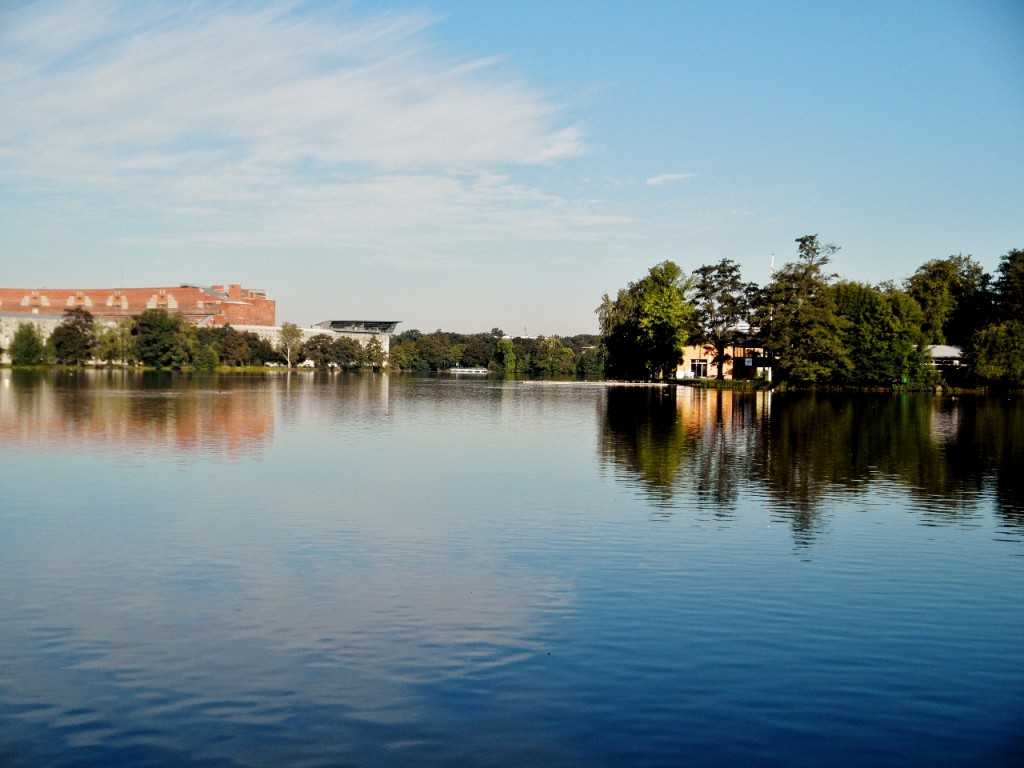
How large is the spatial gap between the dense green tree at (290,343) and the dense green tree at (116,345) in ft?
134

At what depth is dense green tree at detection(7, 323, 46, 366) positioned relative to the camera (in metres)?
128

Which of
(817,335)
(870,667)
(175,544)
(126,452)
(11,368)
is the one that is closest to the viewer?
(870,667)

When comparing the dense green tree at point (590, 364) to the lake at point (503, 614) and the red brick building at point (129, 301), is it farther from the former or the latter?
the lake at point (503, 614)

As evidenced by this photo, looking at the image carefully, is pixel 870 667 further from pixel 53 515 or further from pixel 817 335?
pixel 817 335

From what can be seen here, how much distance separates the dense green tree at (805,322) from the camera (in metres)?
79.8

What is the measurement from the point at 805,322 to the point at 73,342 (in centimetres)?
9982

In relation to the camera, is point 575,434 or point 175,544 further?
point 575,434

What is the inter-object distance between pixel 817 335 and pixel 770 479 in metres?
58.6

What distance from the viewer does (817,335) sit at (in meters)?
79.2

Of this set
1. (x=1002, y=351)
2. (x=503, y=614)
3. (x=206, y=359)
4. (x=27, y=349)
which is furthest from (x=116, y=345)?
(x=503, y=614)

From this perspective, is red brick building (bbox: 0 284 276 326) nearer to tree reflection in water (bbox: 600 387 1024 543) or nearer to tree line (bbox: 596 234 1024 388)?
tree line (bbox: 596 234 1024 388)

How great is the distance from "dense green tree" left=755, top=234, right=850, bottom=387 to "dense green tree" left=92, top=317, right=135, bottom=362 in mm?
90011

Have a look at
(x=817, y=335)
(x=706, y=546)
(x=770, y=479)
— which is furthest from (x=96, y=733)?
(x=817, y=335)

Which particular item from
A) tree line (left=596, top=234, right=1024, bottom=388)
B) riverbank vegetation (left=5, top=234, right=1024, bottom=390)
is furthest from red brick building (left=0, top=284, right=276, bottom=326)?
tree line (left=596, top=234, right=1024, bottom=388)
